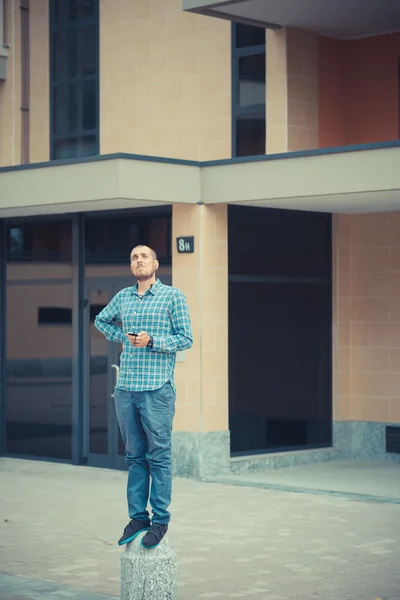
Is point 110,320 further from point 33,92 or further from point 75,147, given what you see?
point 33,92

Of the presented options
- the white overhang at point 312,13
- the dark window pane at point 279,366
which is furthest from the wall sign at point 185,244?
the white overhang at point 312,13

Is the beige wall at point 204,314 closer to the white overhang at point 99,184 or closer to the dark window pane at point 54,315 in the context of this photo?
the white overhang at point 99,184

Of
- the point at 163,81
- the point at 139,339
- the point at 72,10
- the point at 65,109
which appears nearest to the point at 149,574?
the point at 139,339

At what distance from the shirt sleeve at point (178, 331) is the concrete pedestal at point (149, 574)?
1131 millimetres

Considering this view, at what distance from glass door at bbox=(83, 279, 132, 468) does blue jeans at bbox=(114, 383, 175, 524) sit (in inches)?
278

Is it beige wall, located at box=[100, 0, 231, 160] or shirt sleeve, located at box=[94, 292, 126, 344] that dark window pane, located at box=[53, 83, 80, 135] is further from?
shirt sleeve, located at box=[94, 292, 126, 344]

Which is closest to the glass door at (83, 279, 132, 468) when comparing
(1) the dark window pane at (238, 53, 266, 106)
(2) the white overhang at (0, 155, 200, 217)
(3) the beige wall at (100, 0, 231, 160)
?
(2) the white overhang at (0, 155, 200, 217)

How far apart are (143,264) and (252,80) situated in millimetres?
7595

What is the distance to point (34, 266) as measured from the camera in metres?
15.4

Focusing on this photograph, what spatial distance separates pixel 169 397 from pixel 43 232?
26.8 feet

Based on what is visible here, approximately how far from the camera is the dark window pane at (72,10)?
16516mm

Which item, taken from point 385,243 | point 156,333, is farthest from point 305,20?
point 156,333

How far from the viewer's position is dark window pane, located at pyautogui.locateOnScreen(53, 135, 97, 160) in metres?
16.5

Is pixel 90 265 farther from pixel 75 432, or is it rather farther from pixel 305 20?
pixel 305 20
